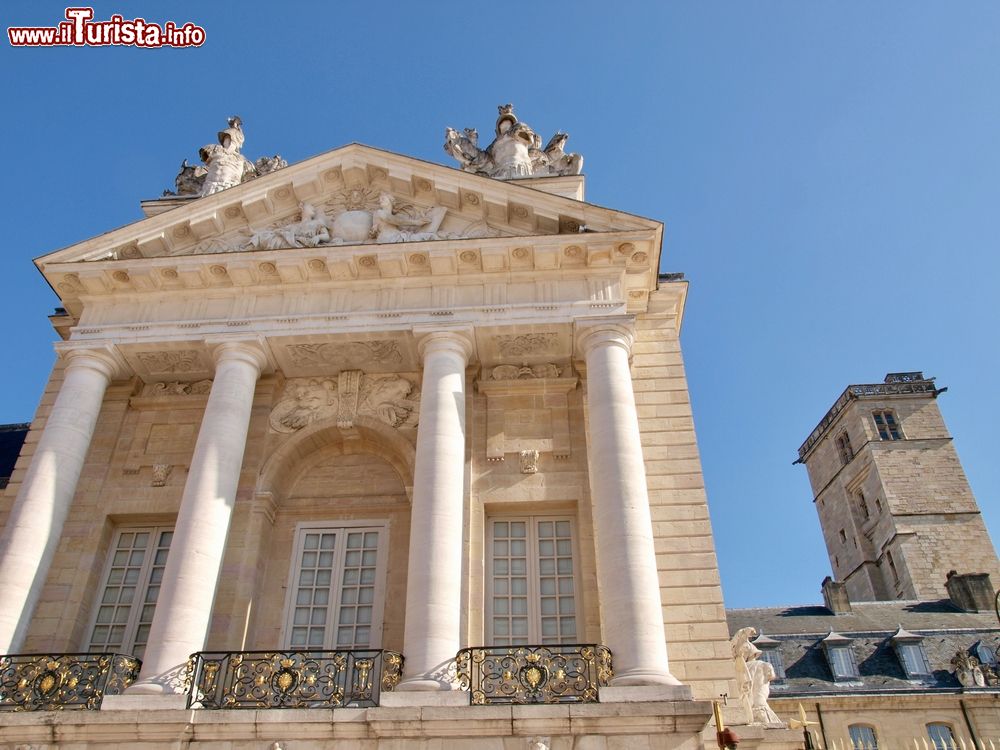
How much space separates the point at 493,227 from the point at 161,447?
6994 mm

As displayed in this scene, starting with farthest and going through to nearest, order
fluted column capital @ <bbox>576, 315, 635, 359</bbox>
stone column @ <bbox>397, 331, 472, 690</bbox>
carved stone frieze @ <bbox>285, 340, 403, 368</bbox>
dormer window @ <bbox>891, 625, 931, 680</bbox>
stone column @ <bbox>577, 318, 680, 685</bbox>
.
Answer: dormer window @ <bbox>891, 625, 931, 680</bbox>, carved stone frieze @ <bbox>285, 340, 403, 368</bbox>, fluted column capital @ <bbox>576, 315, 635, 359</bbox>, stone column @ <bbox>397, 331, 472, 690</bbox>, stone column @ <bbox>577, 318, 680, 685</bbox>

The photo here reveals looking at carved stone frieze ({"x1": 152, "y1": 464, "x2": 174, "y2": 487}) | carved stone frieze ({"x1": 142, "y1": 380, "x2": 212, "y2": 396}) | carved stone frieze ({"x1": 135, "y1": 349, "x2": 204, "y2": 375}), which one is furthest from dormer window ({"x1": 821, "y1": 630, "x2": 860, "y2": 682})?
carved stone frieze ({"x1": 135, "y1": 349, "x2": 204, "y2": 375})

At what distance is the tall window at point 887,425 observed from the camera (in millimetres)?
51125

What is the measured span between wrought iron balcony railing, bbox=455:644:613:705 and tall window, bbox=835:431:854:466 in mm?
47225

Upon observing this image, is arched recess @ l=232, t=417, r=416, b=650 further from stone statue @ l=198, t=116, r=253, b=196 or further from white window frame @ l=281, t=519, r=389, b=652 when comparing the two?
stone statue @ l=198, t=116, r=253, b=196

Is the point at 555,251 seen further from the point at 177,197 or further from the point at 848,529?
the point at 848,529

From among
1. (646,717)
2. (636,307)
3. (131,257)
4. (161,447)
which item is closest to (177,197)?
(131,257)

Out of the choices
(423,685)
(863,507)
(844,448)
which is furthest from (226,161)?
(844,448)

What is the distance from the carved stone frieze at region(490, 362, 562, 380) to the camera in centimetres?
1468

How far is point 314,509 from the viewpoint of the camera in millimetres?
14141

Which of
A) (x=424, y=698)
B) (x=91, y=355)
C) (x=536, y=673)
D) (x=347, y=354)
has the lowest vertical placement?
(x=424, y=698)

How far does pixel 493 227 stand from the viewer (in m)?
15.4

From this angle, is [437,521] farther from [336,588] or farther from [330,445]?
[330,445]

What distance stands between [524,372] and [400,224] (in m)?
3.59
